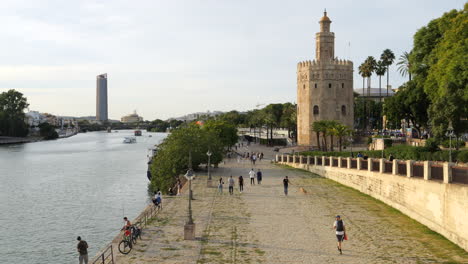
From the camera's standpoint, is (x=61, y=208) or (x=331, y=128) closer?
(x=61, y=208)

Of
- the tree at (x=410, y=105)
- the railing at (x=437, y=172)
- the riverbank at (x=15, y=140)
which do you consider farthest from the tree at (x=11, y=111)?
the railing at (x=437, y=172)

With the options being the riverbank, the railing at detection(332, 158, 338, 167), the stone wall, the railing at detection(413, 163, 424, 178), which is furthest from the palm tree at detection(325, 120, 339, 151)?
the riverbank

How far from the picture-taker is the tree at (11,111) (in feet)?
506

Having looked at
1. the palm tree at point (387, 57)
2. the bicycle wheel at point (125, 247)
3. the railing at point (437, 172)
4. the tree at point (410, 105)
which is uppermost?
the palm tree at point (387, 57)

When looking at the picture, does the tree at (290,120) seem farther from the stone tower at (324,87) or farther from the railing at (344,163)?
the railing at (344,163)

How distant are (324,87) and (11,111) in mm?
119698

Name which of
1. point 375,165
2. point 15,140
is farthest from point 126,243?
point 15,140

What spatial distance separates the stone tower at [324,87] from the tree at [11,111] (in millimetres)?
111914

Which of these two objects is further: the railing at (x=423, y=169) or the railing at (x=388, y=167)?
the railing at (x=388, y=167)

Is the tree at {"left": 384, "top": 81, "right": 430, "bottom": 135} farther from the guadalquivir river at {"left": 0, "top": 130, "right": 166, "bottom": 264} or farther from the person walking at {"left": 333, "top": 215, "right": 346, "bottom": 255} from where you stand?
the person walking at {"left": 333, "top": 215, "right": 346, "bottom": 255}

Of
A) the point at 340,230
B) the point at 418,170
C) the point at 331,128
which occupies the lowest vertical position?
the point at 340,230

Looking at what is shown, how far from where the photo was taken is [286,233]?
72.0 feet

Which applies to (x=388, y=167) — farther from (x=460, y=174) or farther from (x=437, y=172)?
(x=460, y=174)

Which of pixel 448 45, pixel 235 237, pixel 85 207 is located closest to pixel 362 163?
pixel 448 45
